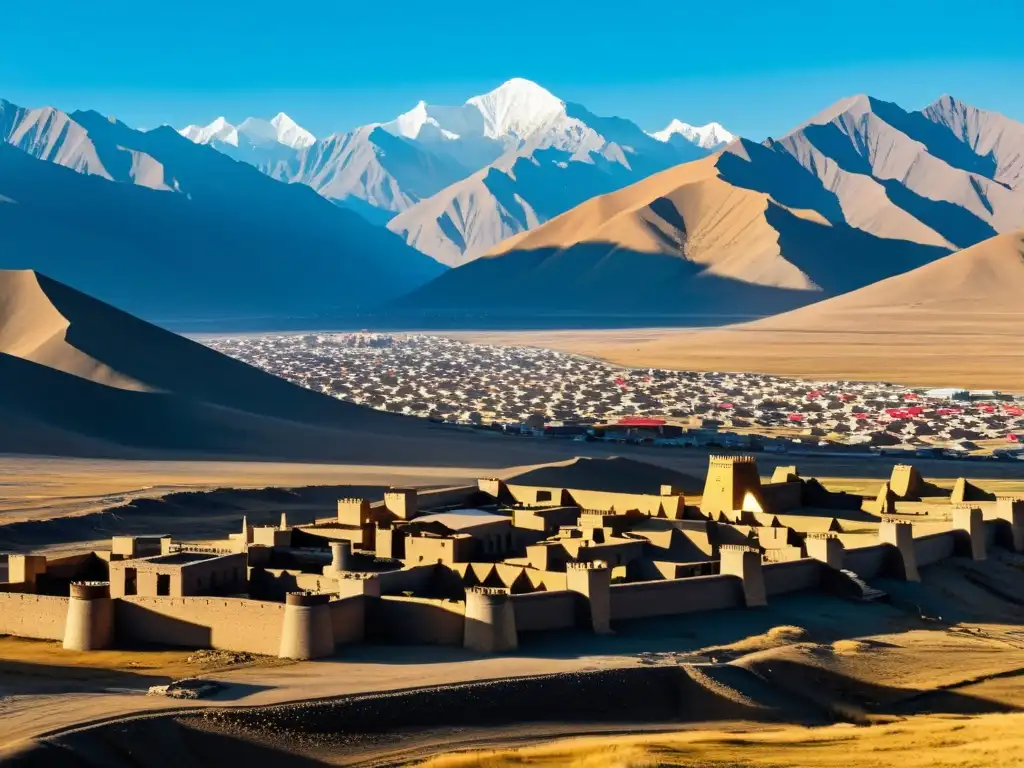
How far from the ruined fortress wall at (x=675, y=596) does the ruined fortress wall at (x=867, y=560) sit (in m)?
5.60

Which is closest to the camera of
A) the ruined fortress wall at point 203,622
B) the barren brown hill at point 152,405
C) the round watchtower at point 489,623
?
the round watchtower at point 489,623

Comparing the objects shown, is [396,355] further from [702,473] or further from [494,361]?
[702,473]

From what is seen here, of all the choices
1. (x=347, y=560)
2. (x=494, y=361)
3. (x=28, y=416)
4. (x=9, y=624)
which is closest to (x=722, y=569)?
(x=347, y=560)

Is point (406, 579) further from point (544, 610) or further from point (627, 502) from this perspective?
point (627, 502)

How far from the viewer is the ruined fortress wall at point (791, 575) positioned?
4612cm

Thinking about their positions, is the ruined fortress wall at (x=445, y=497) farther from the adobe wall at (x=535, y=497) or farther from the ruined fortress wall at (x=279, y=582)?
the ruined fortress wall at (x=279, y=582)

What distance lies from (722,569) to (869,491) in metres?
25.6

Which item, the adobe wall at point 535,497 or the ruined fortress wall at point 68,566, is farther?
the adobe wall at point 535,497

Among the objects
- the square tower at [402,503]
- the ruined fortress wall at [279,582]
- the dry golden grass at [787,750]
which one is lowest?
the dry golden grass at [787,750]

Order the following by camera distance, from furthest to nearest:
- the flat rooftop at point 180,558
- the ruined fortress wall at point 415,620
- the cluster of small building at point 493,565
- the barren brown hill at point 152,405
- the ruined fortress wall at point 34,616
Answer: the barren brown hill at point 152,405 < the flat rooftop at point 180,558 < the ruined fortress wall at point 34,616 < the cluster of small building at point 493,565 < the ruined fortress wall at point 415,620

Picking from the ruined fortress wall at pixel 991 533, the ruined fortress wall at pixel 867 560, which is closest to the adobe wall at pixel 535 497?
the ruined fortress wall at pixel 867 560

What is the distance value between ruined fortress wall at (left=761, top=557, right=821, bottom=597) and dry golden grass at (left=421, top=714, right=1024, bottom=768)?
422 inches

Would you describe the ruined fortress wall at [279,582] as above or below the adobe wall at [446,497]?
below

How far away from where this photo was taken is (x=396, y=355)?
197 meters
